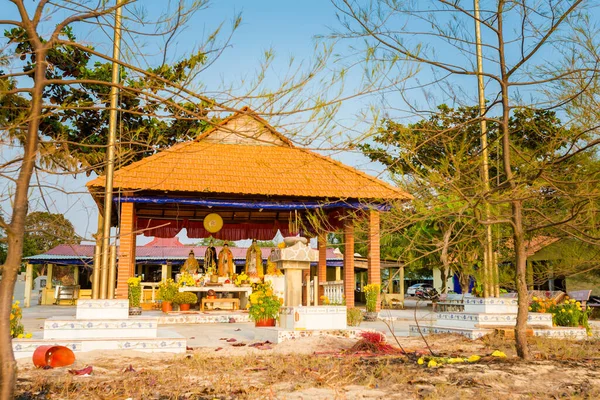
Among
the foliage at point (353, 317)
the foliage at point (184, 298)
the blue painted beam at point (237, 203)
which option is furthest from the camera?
the foliage at point (184, 298)

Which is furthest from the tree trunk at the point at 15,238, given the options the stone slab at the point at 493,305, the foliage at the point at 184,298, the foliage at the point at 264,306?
the foliage at the point at 184,298

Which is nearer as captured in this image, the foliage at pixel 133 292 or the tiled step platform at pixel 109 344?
the tiled step platform at pixel 109 344

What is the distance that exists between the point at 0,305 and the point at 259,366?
137 inches

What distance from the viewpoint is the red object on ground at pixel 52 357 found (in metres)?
6.81

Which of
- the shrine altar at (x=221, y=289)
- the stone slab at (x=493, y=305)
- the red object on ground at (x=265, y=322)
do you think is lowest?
the red object on ground at (x=265, y=322)

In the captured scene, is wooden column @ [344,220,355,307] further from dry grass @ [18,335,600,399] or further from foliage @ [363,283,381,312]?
dry grass @ [18,335,600,399]

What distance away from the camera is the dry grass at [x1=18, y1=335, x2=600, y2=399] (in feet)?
17.2

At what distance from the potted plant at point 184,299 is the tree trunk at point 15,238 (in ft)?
39.6

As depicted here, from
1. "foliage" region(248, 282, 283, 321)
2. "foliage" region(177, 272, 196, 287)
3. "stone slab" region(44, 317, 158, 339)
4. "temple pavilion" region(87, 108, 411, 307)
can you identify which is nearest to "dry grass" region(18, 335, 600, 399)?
"stone slab" region(44, 317, 158, 339)

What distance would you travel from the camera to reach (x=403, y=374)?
6.11 meters

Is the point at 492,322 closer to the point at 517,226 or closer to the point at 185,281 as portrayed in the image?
the point at 517,226

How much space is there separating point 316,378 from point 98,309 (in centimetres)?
385

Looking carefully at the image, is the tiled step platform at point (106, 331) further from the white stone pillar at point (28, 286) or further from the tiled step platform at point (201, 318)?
the white stone pillar at point (28, 286)

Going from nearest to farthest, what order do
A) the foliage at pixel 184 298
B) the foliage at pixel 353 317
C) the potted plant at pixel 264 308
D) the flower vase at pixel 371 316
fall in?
the potted plant at pixel 264 308 → the foliage at pixel 353 317 → the flower vase at pixel 371 316 → the foliage at pixel 184 298
